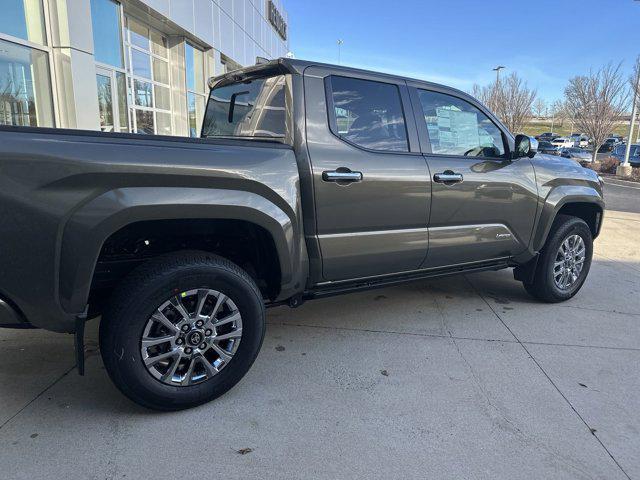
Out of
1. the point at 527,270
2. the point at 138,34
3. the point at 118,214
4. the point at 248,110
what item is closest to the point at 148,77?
the point at 138,34

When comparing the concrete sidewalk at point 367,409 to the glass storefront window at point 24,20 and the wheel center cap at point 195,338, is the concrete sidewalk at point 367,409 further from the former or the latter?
the glass storefront window at point 24,20

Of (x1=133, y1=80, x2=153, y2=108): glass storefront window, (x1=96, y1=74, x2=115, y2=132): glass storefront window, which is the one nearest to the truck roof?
(x1=96, y1=74, x2=115, y2=132): glass storefront window

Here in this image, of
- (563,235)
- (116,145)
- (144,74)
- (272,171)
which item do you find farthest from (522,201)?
(144,74)

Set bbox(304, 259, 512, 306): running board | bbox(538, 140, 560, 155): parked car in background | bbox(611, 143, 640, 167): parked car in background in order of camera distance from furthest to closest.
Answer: bbox(611, 143, 640, 167): parked car in background, bbox(538, 140, 560, 155): parked car in background, bbox(304, 259, 512, 306): running board

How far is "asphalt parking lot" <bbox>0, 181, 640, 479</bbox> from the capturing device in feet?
7.55

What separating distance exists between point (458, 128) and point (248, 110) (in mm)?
1702

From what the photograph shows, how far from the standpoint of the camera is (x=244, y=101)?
3551 millimetres

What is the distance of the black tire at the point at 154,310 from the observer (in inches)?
95.0

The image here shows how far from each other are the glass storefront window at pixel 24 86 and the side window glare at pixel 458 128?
654 centimetres

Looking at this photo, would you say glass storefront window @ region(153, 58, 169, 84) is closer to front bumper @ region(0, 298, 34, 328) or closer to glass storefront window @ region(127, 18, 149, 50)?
glass storefront window @ region(127, 18, 149, 50)

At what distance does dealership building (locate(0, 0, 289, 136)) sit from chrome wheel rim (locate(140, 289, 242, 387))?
6.48 m

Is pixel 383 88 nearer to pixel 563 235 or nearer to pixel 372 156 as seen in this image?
pixel 372 156

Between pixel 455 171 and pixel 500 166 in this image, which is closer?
pixel 455 171

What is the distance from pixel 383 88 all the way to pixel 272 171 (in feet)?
4.18
